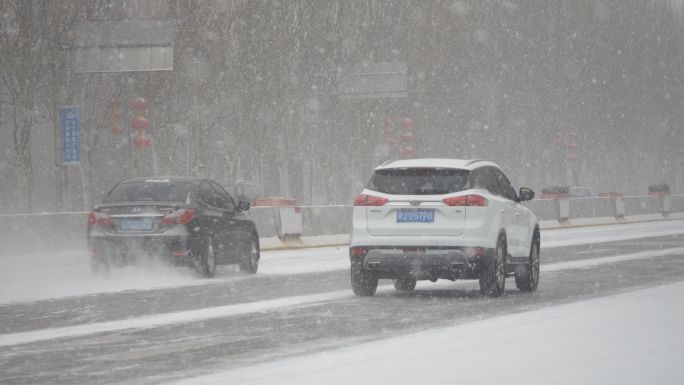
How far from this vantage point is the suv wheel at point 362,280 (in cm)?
1525

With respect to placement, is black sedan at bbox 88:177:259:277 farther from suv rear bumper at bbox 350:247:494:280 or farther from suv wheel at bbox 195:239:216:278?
suv rear bumper at bbox 350:247:494:280

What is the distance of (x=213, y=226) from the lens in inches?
747

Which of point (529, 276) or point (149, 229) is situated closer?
point (529, 276)

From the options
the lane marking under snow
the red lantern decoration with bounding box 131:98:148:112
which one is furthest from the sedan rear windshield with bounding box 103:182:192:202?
the red lantern decoration with bounding box 131:98:148:112

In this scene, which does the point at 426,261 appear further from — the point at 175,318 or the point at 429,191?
the point at 175,318

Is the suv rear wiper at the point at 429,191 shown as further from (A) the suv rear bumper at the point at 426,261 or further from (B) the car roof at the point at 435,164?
(A) the suv rear bumper at the point at 426,261

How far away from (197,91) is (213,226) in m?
33.7

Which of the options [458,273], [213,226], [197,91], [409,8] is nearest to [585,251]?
[213,226]

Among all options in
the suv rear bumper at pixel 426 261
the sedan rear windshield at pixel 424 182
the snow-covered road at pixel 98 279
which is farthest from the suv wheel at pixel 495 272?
the snow-covered road at pixel 98 279

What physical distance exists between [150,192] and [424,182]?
5650 millimetres

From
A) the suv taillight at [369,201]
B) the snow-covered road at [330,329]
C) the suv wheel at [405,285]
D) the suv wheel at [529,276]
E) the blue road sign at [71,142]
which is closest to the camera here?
the snow-covered road at [330,329]

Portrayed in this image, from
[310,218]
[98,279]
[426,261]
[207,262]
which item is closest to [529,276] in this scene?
[426,261]

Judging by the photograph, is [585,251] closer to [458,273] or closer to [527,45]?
[458,273]

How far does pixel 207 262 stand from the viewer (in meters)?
18.9
